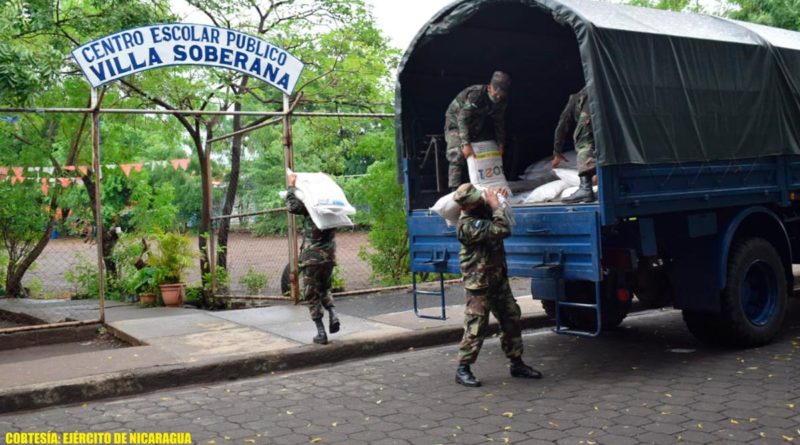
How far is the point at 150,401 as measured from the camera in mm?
6031

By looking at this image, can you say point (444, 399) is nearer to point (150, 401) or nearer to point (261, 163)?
point (150, 401)

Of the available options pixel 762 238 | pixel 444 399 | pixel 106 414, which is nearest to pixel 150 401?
pixel 106 414

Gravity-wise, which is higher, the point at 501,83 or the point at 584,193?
the point at 501,83

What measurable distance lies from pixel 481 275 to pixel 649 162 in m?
1.61

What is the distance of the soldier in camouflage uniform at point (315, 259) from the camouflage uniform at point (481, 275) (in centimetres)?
172

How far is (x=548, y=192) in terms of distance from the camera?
690cm

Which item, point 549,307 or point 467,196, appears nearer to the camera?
point 467,196

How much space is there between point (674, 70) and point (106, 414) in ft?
16.9

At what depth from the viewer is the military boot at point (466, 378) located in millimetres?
6016

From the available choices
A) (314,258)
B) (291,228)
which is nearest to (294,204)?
(314,258)

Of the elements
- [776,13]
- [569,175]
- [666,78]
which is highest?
[776,13]

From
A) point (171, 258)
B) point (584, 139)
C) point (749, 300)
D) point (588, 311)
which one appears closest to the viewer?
point (584, 139)

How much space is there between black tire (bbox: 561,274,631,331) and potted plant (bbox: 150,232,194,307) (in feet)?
16.4

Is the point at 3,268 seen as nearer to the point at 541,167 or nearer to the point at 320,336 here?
the point at 320,336
